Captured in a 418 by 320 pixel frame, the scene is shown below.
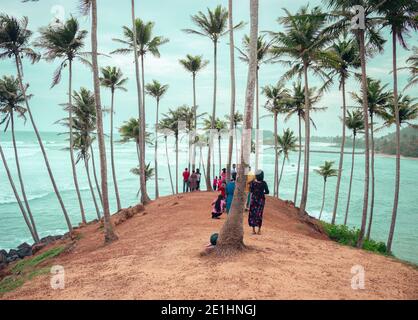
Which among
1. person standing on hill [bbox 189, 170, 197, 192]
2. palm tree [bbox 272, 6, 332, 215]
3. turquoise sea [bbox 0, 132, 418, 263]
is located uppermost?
palm tree [bbox 272, 6, 332, 215]

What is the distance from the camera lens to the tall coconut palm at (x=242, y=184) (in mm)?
7375

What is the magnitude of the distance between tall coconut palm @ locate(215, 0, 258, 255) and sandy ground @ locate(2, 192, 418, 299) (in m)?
0.39

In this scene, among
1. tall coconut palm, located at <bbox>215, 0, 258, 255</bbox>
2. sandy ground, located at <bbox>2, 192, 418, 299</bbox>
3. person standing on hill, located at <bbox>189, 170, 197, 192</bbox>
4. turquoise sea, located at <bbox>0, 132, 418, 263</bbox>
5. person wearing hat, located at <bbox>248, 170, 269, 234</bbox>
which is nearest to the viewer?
sandy ground, located at <bbox>2, 192, 418, 299</bbox>

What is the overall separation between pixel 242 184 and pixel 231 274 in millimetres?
2279

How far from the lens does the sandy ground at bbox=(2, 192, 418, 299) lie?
5328 mm

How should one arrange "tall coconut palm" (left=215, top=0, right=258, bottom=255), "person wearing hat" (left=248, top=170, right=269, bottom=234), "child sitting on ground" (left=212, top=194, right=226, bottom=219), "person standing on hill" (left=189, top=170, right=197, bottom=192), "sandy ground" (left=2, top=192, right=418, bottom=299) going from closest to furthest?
"sandy ground" (left=2, top=192, right=418, bottom=299) → "tall coconut palm" (left=215, top=0, right=258, bottom=255) → "person wearing hat" (left=248, top=170, right=269, bottom=234) → "child sitting on ground" (left=212, top=194, right=226, bottom=219) → "person standing on hill" (left=189, top=170, right=197, bottom=192)

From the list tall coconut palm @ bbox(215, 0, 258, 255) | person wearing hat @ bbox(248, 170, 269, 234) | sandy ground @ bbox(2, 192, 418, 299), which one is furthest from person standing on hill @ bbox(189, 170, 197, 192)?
tall coconut palm @ bbox(215, 0, 258, 255)

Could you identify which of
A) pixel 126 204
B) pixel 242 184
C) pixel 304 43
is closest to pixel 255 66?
pixel 242 184

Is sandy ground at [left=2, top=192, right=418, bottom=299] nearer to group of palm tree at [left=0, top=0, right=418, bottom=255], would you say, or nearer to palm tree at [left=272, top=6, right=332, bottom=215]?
group of palm tree at [left=0, top=0, right=418, bottom=255]

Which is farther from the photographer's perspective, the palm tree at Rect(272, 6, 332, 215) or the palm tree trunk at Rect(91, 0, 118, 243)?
the palm tree at Rect(272, 6, 332, 215)

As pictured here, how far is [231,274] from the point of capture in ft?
19.7
